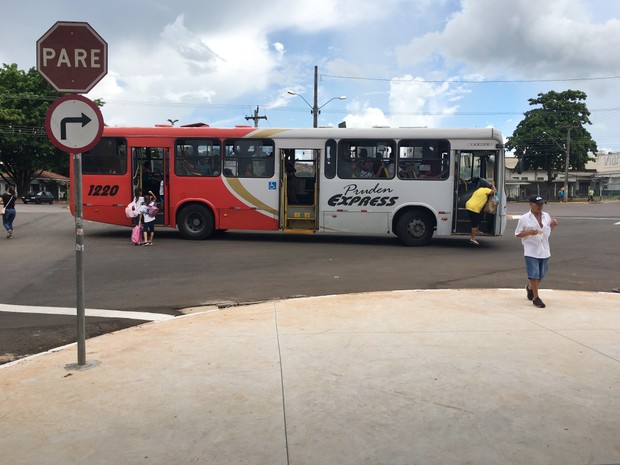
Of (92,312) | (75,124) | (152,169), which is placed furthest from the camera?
(152,169)

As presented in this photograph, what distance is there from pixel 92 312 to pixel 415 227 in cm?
921

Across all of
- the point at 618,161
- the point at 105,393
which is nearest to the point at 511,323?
the point at 105,393

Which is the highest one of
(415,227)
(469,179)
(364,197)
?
(469,179)

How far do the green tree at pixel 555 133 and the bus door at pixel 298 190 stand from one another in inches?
1963

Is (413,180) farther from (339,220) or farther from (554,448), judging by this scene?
(554,448)

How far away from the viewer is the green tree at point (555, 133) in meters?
58.4

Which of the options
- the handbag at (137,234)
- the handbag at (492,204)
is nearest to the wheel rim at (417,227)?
the handbag at (492,204)

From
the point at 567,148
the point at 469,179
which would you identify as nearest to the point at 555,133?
the point at 567,148

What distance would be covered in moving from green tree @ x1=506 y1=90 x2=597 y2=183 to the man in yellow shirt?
160ft

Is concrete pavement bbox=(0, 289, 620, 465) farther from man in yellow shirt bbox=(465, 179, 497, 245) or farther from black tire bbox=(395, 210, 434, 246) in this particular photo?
black tire bbox=(395, 210, 434, 246)

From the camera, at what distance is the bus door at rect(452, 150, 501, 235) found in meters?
13.6

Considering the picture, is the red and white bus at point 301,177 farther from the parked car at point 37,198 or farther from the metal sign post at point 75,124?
the parked car at point 37,198

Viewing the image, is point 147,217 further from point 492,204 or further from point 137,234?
point 492,204

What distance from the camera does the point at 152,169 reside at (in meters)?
14.9
